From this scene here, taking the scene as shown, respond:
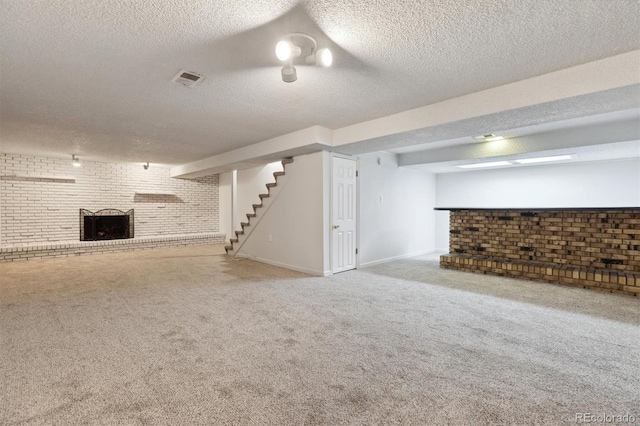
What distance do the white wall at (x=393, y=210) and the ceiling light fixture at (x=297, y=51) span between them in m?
3.62

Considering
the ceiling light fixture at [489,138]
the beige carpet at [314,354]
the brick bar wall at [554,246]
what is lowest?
the beige carpet at [314,354]

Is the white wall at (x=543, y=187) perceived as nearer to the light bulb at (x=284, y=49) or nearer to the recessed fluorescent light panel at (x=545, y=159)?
the recessed fluorescent light panel at (x=545, y=159)

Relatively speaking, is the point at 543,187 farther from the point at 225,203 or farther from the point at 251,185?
the point at 225,203

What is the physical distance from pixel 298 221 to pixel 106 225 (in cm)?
575

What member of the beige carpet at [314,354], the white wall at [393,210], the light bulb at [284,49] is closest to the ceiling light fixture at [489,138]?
the white wall at [393,210]

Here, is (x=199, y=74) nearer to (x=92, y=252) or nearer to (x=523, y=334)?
(x=523, y=334)

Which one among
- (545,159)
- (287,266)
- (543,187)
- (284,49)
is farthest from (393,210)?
(284,49)

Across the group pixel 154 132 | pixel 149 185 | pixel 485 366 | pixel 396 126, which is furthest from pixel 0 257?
pixel 485 366

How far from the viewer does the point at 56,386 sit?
1867 millimetres

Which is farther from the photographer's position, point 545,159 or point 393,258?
point 393,258

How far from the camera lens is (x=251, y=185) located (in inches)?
342

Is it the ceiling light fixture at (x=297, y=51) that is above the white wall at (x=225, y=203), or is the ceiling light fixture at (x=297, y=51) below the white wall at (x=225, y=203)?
above

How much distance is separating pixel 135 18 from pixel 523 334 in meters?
3.88

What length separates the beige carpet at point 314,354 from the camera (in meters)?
1.66
